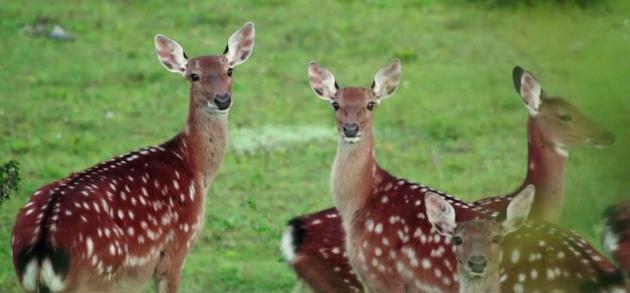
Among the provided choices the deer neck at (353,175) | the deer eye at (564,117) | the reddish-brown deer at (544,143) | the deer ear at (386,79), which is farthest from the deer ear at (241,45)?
the deer eye at (564,117)

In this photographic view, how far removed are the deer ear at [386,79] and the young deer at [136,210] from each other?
2.73 ft

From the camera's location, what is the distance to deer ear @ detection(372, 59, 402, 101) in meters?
6.70

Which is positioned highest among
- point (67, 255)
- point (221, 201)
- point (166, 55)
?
Answer: point (166, 55)

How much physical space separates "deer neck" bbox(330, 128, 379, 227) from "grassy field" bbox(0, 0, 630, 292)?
3.14 ft

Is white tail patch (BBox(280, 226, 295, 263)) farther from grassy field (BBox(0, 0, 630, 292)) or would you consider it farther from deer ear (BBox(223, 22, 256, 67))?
deer ear (BBox(223, 22, 256, 67))

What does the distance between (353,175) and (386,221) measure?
0.45m

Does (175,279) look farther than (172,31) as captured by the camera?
No

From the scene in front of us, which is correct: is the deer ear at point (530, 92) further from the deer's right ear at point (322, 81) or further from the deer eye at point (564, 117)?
the deer's right ear at point (322, 81)

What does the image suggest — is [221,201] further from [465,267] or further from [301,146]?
[465,267]

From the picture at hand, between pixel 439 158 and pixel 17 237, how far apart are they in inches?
235

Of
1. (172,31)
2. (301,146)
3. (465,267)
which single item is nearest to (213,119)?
(465,267)

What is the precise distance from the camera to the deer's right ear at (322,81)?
6.77 m

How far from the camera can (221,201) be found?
9.91 m

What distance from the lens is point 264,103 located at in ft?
40.8
